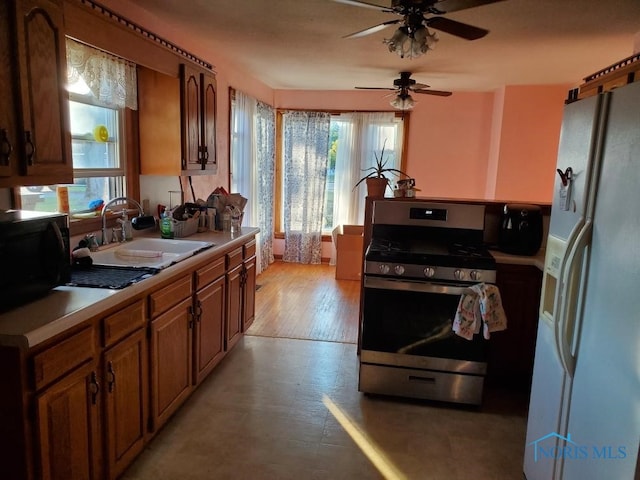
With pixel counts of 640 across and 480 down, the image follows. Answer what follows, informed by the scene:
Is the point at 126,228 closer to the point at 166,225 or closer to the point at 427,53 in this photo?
the point at 166,225

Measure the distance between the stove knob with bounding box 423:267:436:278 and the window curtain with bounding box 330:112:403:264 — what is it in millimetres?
3559

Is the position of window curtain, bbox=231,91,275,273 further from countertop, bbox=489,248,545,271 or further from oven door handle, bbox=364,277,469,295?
countertop, bbox=489,248,545,271

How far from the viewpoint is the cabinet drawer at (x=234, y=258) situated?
10.1 ft

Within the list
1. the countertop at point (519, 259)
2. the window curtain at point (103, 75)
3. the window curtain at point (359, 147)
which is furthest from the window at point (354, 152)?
the window curtain at point (103, 75)

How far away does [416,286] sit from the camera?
8.50ft

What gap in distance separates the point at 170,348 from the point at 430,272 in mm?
1497

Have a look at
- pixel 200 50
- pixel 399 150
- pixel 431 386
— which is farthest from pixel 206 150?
pixel 399 150

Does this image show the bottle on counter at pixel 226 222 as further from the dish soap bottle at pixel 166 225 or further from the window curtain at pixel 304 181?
the window curtain at pixel 304 181

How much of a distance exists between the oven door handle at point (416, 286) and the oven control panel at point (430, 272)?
34mm

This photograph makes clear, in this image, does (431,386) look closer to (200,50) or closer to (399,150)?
(200,50)

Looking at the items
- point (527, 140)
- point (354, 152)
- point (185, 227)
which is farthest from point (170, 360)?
point (527, 140)

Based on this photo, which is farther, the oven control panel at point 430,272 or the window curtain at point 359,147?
the window curtain at point 359,147

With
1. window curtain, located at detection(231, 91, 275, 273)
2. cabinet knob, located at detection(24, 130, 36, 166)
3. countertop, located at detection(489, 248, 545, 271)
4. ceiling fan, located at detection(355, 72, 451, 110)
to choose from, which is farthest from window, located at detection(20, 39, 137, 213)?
ceiling fan, located at detection(355, 72, 451, 110)

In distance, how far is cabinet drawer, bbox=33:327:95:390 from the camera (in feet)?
4.66
